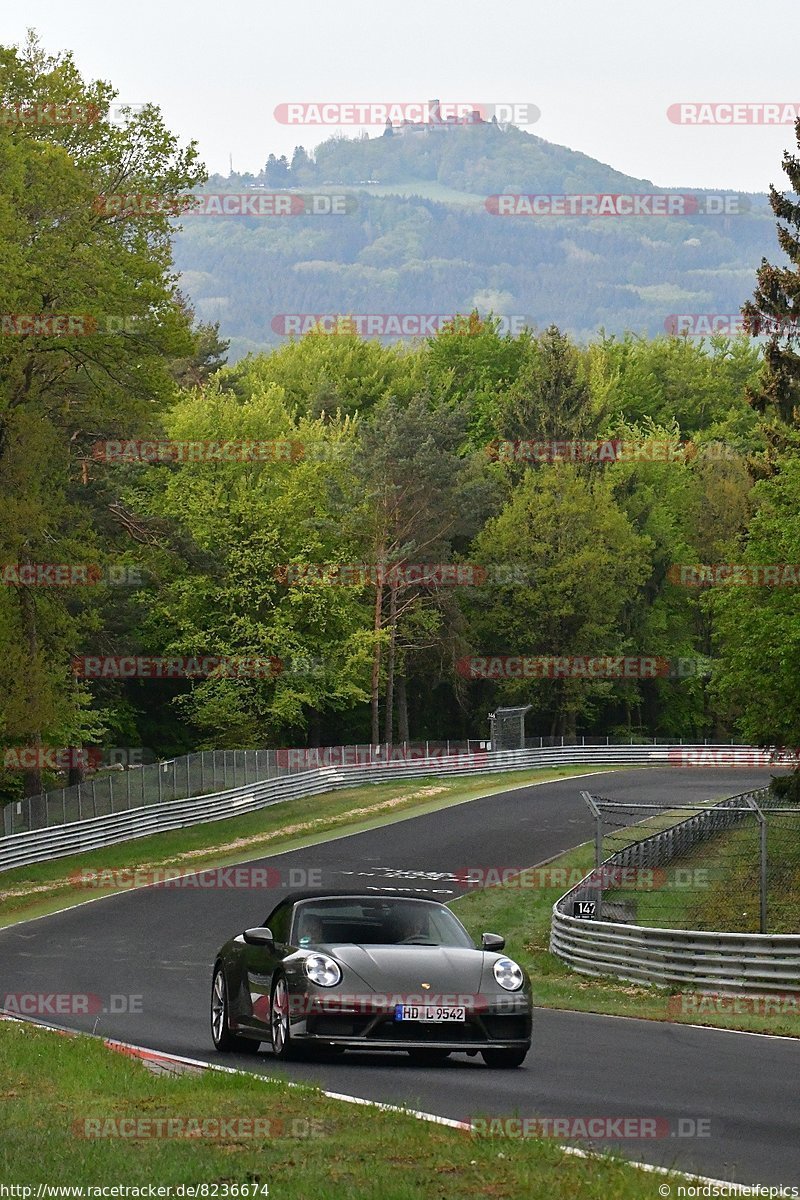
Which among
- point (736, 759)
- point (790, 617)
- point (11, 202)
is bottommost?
point (736, 759)

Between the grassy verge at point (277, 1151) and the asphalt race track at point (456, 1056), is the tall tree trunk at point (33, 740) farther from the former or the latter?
the grassy verge at point (277, 1151)

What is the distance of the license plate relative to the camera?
13.2 metres

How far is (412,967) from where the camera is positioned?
44.2 ft

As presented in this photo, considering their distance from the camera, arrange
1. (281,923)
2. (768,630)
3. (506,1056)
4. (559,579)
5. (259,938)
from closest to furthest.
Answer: (506,1056) < (259,938) < (281,923) < (768,630) < (559,579)

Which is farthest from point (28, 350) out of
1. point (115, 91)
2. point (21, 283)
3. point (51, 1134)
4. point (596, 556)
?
point (596, 556)

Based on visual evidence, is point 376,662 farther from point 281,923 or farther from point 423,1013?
point 423,1013

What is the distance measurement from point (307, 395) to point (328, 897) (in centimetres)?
8699

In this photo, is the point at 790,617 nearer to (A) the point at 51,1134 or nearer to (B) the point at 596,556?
(A) the point at 51,1134

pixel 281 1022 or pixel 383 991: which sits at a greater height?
pixel 383 991

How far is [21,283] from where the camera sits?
40562mm

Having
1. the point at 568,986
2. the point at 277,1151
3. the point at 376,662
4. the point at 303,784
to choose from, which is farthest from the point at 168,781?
the point at 277,1151

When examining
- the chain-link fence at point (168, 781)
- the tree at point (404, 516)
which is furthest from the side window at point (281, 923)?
the tree at point (404, 516)

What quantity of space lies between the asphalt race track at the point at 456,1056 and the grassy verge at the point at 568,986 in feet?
2.55

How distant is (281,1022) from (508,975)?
1.80 m
